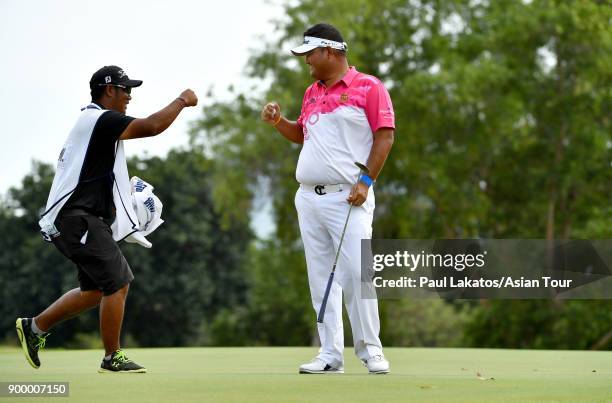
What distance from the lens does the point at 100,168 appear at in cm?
764

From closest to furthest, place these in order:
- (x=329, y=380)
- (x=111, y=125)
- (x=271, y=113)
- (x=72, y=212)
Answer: (x=329, y=380), (x=111, y=125), (x=72, y=212), (x=271, y=113)

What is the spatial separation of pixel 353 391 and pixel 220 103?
1199 inches

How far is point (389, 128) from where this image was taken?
781 cm

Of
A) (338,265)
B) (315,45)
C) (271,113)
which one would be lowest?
(338,265)

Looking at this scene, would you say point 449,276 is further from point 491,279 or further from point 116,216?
point 116,216

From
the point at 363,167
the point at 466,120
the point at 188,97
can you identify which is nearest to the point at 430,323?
the point at 466,120

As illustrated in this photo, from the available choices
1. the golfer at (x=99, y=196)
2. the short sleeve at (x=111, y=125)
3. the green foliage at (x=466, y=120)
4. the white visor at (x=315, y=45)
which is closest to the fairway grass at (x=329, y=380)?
the golfer at (x=99, y=196)

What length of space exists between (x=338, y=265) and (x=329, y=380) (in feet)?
3.76

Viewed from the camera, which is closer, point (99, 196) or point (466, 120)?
point (99, 196)

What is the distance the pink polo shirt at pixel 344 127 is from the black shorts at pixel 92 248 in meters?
1.37

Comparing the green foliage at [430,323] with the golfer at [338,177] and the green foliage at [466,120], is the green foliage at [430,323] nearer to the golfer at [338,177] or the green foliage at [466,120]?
the green foliage at [466,120]

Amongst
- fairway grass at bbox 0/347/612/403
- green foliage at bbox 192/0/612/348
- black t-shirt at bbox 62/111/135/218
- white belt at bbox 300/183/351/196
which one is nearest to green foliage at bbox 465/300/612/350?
green foliage at bbox 192/0/612/348

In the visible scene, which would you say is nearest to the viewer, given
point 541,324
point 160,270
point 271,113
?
point 271,113

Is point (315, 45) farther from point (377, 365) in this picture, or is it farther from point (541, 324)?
point (541, 324)
